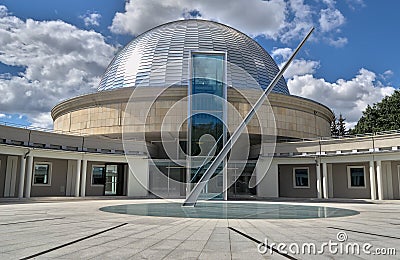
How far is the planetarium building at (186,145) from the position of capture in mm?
27266

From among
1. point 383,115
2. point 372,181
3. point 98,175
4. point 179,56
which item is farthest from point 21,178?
point 383,115

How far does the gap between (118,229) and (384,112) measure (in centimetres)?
4145

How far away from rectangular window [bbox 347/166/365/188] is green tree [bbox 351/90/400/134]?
1373 cm

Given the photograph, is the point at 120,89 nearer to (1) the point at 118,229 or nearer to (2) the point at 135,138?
(2) the point at 135,138

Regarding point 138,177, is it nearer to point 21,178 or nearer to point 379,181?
point 21,178

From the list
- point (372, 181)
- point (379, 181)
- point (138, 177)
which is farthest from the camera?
point (138, 177)

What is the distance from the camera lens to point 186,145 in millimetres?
32750

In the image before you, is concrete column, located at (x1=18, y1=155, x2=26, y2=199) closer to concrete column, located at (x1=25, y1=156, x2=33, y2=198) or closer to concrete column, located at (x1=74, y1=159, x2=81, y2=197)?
concrete column, located at (x1=25, y1=156, x2=33, y2=198)

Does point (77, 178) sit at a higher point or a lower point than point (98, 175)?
lower

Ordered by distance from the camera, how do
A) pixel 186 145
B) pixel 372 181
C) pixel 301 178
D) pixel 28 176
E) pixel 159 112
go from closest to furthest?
pixel 28 176, pixel 372 181, pixel 301 178, pixel 186 145, pixel 159 112

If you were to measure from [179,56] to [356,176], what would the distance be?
22428 mm

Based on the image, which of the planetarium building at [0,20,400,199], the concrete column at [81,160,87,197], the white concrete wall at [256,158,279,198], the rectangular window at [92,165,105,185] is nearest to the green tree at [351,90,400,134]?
the planetarium building at [0,20,400,199]

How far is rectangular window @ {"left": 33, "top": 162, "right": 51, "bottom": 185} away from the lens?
2769 centimetres

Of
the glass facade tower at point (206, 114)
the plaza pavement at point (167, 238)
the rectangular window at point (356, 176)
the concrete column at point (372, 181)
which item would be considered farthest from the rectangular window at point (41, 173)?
the concrete column at point (372, 181)
